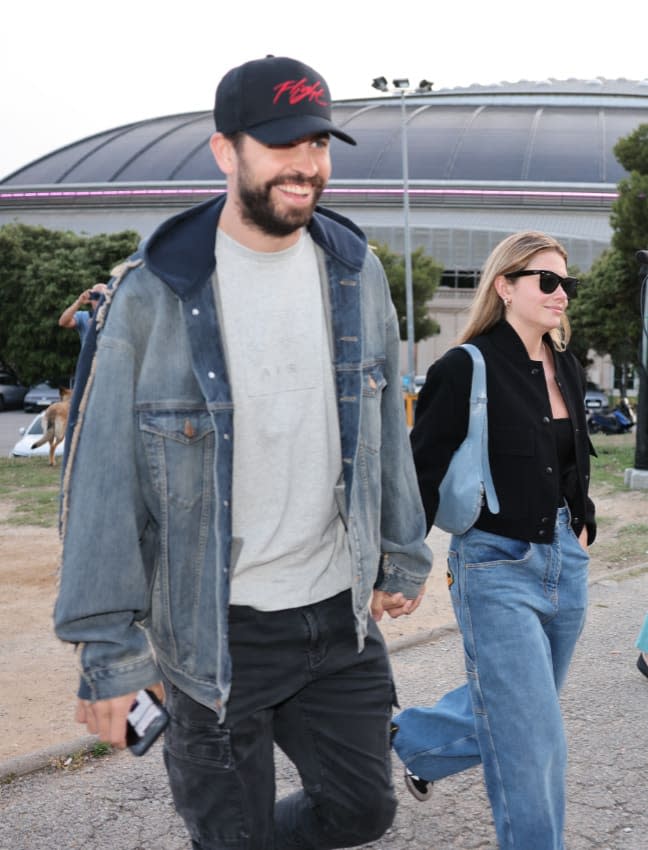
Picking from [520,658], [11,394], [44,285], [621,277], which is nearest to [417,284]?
[11,394]

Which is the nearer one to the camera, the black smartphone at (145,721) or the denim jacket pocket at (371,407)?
the black smartphone at (145,721)

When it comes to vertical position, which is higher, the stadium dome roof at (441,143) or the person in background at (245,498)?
the stadium dome roof at (441,143)

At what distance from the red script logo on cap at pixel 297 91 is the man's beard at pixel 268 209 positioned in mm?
181

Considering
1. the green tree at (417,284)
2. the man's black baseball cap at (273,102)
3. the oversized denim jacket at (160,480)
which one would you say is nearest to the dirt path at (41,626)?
the oversized denim jacket at (160,480)

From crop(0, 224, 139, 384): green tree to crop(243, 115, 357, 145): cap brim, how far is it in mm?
20096

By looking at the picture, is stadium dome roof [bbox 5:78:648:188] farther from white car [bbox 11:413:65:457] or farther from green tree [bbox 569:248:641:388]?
white car [bbox 11:413:65:457]

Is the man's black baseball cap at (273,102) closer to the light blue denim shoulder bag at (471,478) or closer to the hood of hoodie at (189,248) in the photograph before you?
the hood of hoodie at (189,248)

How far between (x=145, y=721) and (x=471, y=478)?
1.44 meters

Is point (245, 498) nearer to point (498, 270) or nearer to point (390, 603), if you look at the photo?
point (390, 603)

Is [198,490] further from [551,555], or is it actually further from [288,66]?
[551,555]

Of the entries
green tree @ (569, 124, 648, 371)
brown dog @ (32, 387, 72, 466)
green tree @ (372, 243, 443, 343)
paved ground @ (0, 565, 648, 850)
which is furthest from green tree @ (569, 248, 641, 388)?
paved ground @ (0, 565, 648, 850)

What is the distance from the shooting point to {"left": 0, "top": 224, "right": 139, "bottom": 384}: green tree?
2241cm

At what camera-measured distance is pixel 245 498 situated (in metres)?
2.55

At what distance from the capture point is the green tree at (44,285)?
73.5ft
